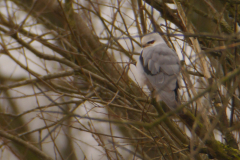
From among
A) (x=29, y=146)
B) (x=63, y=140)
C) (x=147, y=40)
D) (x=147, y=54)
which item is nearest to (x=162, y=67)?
(x=147, y=54)

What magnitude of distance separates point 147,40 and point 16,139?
2676mm

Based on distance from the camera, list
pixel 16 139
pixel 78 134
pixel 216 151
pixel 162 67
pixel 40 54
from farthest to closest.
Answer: pixel 78 134, pixel 40 54, pixel 162 67, pixel 16 139, pixel 216 151

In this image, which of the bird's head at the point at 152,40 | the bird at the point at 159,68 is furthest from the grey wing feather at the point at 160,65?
the bird's head at the point at 152,40

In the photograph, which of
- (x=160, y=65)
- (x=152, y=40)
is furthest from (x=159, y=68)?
(x=152, y=40)

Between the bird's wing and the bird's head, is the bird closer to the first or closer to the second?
the bird's wing

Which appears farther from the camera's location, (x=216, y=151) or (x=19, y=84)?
(x=19, y=84)

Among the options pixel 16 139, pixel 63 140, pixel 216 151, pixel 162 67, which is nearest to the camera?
pixel 216 151

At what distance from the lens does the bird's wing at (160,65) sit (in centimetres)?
374

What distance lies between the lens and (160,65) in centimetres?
384

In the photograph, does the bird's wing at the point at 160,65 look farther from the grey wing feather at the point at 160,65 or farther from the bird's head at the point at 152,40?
the bird's head at the point at 152,40

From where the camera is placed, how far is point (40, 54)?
410 cm

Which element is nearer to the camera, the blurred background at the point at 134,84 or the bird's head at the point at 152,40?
the blurred background at the point at 134,84

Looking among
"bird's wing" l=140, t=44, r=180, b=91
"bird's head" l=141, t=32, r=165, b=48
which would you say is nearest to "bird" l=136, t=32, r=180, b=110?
"bird's wing" l=140, t=44, r=180, b=91

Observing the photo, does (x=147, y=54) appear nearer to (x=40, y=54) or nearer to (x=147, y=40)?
(x=147, y=40)
